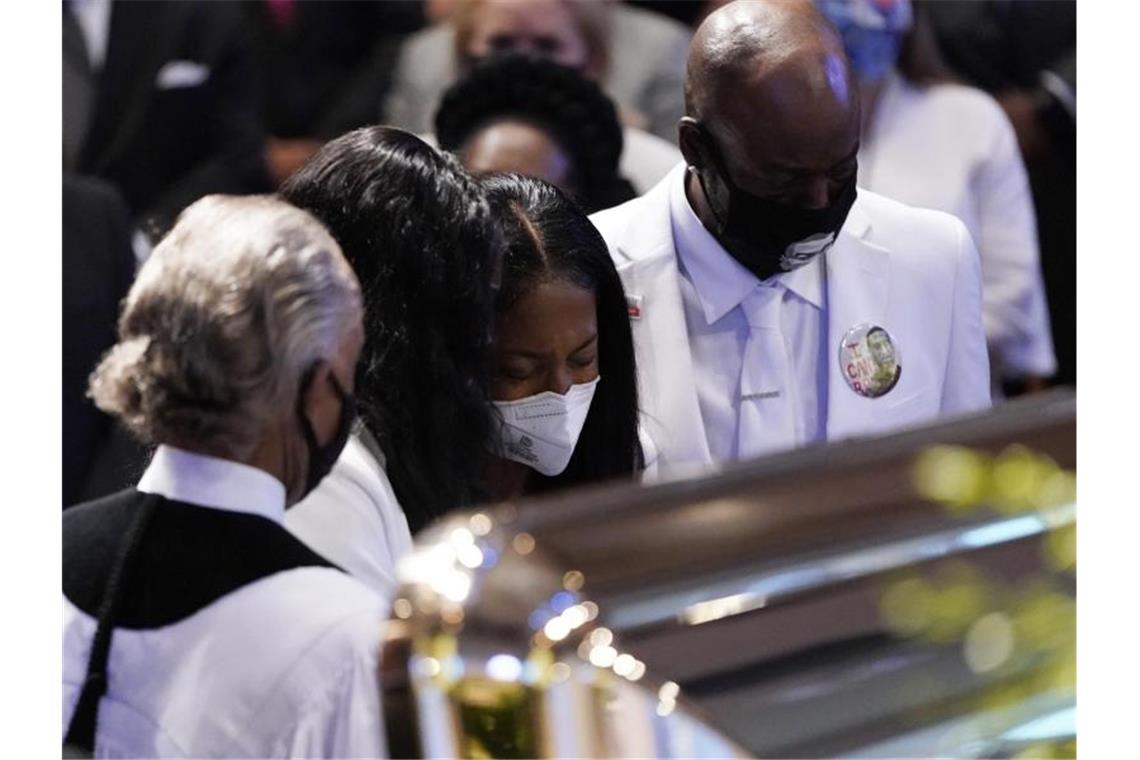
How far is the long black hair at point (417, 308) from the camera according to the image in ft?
4.26

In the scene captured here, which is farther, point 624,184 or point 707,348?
point 624,184

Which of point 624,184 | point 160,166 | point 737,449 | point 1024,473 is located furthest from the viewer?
point 160,166

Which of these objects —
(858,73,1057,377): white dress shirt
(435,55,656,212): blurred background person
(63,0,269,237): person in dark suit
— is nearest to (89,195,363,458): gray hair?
(858,73,1057,377): white dress shirt

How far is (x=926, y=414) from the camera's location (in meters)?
1.51

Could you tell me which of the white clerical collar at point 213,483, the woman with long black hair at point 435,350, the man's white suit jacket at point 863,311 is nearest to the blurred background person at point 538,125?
the man's white suit jacket at point 863,311

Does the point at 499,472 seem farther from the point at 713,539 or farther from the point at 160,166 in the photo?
the point at 160,166

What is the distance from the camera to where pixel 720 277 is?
158cm

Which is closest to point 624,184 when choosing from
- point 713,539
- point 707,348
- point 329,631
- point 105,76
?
point 707,348

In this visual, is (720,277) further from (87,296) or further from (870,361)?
(87,296)

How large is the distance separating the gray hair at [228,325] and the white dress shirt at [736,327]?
0.45 m

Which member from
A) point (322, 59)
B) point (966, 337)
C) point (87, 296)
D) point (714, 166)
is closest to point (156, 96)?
point (322, 59)

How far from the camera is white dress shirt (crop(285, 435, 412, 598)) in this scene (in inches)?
47.8

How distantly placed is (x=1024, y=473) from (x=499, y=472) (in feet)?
1.39

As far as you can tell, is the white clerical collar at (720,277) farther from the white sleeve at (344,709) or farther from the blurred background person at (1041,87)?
the white sleeve at (344,709)
